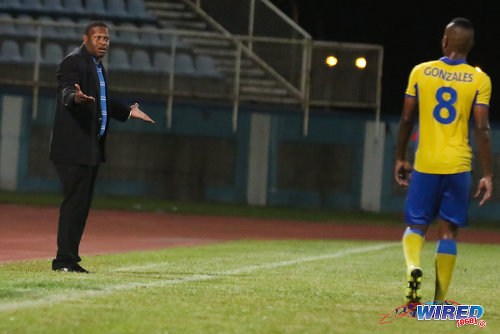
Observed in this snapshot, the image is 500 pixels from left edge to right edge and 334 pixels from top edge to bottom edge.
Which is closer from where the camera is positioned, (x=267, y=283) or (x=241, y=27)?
(x=267, y=283)

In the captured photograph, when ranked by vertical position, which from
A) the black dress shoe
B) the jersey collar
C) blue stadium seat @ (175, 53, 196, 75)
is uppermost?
the jersey collar

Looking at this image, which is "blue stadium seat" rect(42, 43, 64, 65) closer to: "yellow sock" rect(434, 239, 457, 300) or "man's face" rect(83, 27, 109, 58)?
"man's face" rect(83, 27, 109, 58)

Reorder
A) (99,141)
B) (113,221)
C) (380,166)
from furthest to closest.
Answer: (380,166)
(113,221)
(99,141)

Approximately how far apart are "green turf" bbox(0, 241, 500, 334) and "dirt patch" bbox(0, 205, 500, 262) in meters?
1.70

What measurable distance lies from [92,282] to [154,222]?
1307cm

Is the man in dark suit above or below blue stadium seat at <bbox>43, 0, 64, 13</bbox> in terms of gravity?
below

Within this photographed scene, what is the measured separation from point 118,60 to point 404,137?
21.1 m

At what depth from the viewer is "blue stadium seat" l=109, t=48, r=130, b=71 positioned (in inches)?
1089

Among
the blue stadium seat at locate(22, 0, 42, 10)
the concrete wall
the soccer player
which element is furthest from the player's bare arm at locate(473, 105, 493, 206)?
the blue stadium seat at locate(22, 0, 42, 10)

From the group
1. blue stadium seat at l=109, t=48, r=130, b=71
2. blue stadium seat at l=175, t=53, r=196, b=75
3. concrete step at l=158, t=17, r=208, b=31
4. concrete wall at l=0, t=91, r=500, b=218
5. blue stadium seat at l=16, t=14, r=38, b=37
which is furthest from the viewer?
concrete step at l=158, t=17, r=208, b=31

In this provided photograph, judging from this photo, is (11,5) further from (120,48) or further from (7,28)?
(120,48)

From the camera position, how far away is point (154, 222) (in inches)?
840

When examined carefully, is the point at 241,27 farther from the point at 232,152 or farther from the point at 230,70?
the point at 232,152

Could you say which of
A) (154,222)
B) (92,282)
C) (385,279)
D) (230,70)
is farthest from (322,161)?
(92,282)
